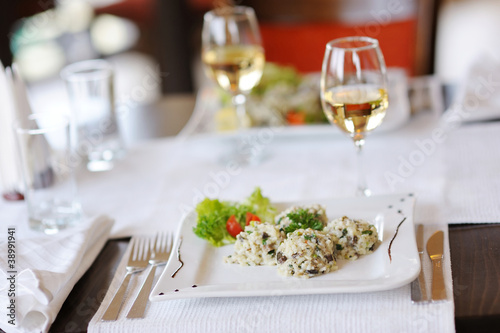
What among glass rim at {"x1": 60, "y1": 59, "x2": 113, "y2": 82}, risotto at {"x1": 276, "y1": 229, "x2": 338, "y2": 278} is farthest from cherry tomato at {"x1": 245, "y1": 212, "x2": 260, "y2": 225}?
glass rim at {"x1": 60, "y1": 59, "x2": 113, "y2": 82}

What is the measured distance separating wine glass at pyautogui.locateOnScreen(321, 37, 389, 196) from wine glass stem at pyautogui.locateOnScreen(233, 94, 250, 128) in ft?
1.70

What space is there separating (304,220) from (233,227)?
12 centimetres

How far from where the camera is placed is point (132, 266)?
40.2 inches

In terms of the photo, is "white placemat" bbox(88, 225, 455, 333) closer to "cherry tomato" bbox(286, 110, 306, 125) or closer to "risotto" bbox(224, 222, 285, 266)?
"risotto" bbox(224, 222, 285, 266)

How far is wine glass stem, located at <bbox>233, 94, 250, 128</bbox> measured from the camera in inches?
64.9

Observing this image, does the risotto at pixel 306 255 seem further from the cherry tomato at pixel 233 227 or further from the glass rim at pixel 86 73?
the glass rim at pixel 86 73

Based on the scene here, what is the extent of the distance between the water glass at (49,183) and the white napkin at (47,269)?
59mm

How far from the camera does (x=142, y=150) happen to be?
5.47 ft

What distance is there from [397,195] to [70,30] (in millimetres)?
4744

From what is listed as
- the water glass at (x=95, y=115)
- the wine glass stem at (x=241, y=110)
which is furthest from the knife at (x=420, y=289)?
the water glass at (x=95, y=115)

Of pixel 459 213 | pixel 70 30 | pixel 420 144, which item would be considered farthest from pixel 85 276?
pixel 70 30

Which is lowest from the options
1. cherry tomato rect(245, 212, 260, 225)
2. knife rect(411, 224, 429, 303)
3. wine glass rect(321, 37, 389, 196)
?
knife rect(411, 224, 429, 303)

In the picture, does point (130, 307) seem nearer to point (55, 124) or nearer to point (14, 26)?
point (55, 124)

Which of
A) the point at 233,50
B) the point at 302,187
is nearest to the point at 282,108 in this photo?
the point at 233,50
